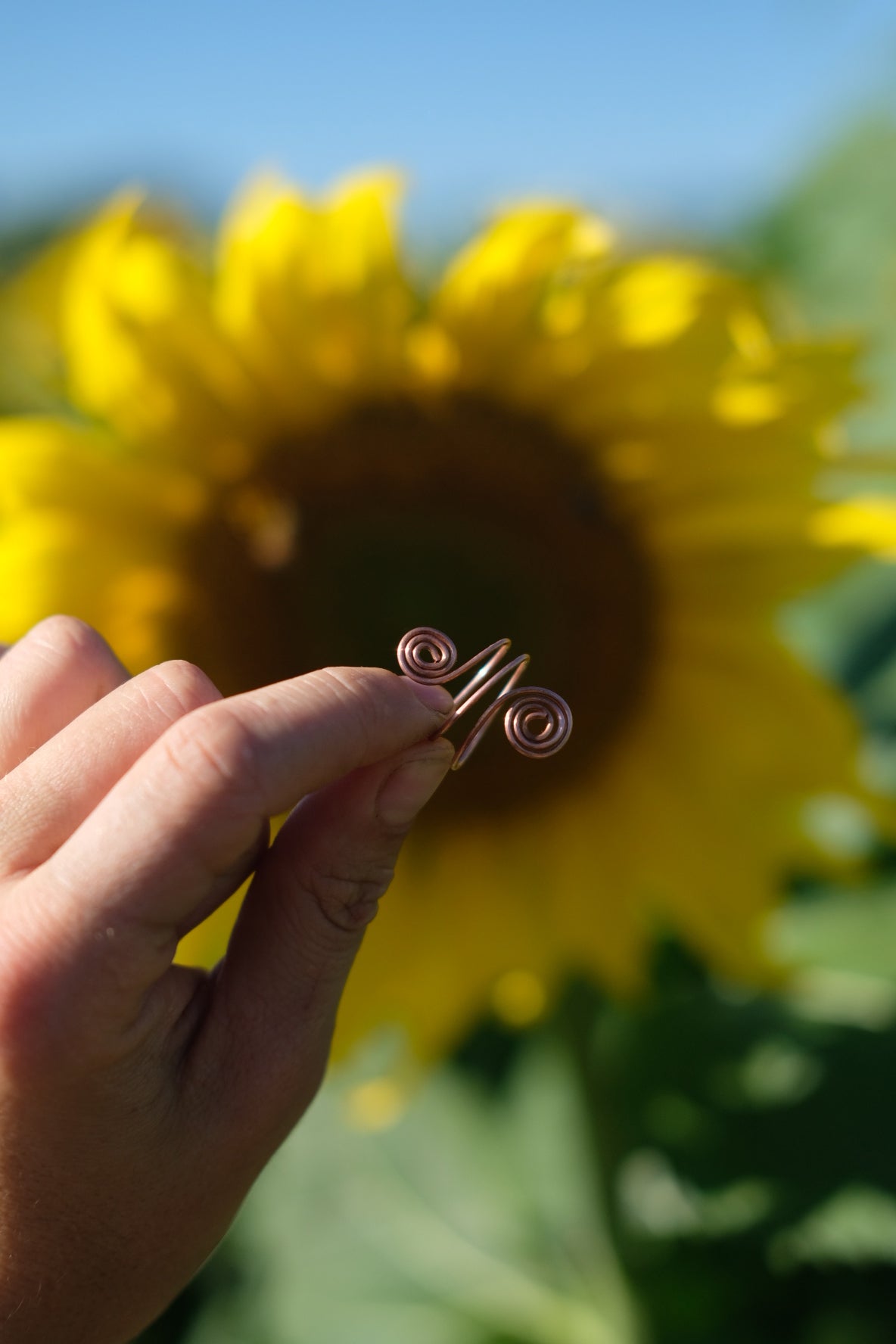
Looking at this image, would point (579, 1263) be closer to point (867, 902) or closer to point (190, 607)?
point (867, 902)

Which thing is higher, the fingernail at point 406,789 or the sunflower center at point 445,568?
the fingernail at point 406,789

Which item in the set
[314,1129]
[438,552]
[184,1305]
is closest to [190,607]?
[438,552]

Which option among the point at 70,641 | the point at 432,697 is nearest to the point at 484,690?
the point at 432,697

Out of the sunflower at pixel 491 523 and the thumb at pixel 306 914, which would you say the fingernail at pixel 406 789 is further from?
the sunflower at pixel 491 523

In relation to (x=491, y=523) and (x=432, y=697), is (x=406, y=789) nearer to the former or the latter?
(x=432, y=697)

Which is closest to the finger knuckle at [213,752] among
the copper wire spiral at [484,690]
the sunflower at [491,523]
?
the copper wire spiral at [484,690]
